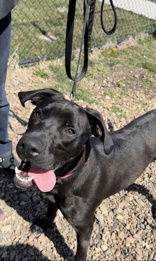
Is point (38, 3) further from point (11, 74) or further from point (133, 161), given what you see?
point (133, 161)

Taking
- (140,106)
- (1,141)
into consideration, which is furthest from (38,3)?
(1,141)

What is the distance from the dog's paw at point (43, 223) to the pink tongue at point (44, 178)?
107cm

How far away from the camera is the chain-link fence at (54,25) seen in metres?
7.59

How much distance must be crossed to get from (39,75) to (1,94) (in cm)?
289

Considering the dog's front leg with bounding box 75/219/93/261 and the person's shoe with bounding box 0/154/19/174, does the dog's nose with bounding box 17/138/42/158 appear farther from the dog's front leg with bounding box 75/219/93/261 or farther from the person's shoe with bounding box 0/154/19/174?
the person's shoe with bounding box 0/154/19/174

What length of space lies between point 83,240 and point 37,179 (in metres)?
0.91

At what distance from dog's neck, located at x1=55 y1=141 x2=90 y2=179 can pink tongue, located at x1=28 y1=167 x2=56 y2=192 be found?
14 cm

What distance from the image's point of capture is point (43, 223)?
3859 millimetres

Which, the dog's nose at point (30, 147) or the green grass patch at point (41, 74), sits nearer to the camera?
the dog's nose at point (30, 147)

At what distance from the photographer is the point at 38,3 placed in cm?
979

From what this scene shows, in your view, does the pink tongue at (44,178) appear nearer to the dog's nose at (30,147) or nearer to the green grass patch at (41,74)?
the dog's nose at (30,147)

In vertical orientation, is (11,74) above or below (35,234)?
above

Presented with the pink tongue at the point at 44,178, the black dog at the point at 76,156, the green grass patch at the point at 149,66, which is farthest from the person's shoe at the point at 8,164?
the green grass patch at the point at 149,66

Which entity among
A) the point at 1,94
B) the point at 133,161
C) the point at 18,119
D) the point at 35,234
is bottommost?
the point at 35,234
